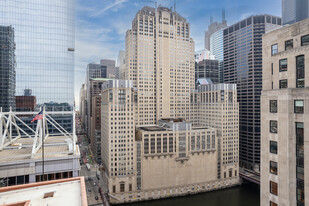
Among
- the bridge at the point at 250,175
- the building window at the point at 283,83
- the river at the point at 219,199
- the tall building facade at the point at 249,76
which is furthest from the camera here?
the tall building facade at the point at 249,76

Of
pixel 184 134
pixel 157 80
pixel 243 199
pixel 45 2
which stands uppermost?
pixel 45 2

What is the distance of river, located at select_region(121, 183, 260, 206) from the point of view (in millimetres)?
89062

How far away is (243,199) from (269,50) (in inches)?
3398

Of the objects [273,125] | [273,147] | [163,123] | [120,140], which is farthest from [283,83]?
[163,123]

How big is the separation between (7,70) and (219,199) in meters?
107

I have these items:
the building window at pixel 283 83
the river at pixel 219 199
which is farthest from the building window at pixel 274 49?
the river at pixel 219 199

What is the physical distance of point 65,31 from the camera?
7756cm

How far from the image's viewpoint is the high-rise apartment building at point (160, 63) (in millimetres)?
126000

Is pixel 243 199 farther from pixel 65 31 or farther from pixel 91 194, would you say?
pixel 65 31

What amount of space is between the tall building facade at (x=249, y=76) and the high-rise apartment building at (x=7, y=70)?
134 meters

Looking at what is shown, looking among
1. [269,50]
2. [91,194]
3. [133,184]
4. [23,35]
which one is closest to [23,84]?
[23,35]

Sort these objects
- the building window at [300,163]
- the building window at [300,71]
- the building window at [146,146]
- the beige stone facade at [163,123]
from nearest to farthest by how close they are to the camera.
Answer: the building window at [300,163], the building window at [300,71], the beige stone facade at [163,123], the building window at [146,146]

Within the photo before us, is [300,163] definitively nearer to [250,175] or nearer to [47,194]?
[47,194]

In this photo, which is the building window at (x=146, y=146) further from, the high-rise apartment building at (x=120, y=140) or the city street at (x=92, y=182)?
the city street at (x=92, y=182)
